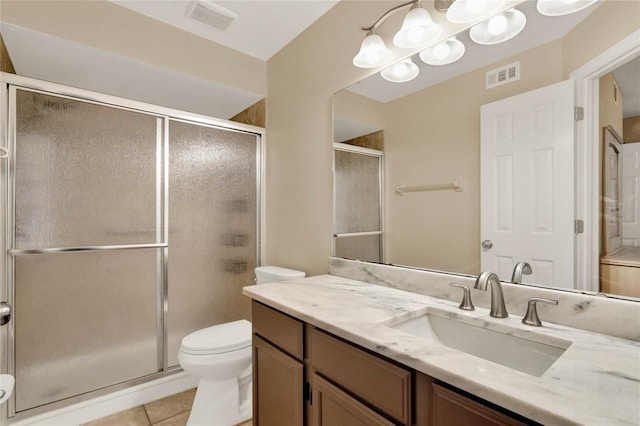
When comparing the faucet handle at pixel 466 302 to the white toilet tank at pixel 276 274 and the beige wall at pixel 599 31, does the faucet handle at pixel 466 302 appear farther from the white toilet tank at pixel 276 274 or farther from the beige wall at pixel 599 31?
the white toilet tank at pixel 276 274

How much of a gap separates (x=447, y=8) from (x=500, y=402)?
147 centimetres

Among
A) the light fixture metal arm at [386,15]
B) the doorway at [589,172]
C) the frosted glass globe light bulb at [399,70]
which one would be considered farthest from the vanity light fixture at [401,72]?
the doorway at [589,172]

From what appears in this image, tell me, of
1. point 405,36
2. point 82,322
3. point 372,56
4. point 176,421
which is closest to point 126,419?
point 176,421

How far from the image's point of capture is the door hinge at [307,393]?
1.09 m

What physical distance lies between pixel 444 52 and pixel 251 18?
138 cm

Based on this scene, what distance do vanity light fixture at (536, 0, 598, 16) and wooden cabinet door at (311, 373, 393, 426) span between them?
1429 millimetres

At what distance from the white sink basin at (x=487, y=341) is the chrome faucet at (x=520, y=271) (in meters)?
0.24

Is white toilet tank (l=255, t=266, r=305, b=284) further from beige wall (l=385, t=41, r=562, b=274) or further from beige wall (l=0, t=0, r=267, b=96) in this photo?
beige wall (l=0, t=0, r=267, b=96)

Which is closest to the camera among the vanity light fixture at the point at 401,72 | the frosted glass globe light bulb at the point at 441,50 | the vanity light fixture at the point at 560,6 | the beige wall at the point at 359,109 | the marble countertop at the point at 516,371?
the marble countertop at the point at 516,371

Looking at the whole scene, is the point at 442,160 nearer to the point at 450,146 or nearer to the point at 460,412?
the point at 450,146

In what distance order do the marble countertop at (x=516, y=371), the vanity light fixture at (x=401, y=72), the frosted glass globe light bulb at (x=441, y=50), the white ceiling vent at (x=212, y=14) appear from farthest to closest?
1. the white ceiling vent at (x=212, y=14)
2. the vanity light fixture at (x=401, y=72)
3. the frosted glass globe light bulb at (x=441, y=50)
4. the marble countertop at (x=516, y=371)

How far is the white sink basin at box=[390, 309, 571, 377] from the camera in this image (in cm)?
86

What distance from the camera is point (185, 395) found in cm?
210

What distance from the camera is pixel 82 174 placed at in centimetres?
183
